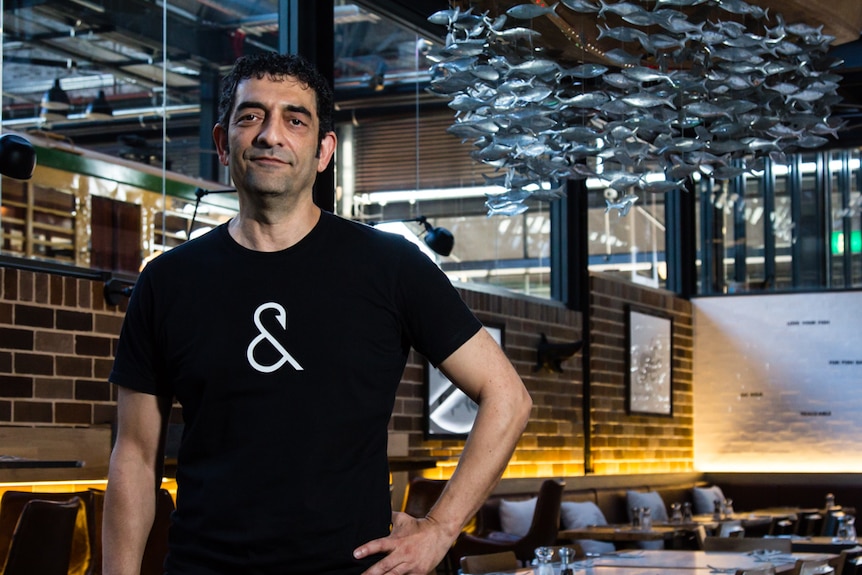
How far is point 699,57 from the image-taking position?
532 cm

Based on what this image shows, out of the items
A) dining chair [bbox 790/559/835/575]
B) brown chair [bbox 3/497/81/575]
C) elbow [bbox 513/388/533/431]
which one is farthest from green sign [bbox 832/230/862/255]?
elbow [bbox 513/388/533/431]

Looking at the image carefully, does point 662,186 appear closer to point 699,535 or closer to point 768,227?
point 699,535

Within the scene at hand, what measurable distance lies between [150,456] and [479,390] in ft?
1.61

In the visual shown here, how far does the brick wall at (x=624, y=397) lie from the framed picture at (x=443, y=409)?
2.35m

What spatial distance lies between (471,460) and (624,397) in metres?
11.0

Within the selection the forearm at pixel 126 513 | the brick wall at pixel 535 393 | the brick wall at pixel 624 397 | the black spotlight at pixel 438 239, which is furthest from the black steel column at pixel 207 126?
the forearm at pixel 126 513

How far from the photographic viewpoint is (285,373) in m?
1.75

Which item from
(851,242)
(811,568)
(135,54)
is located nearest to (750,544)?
(811,568)

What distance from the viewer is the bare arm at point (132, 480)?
1.84 m

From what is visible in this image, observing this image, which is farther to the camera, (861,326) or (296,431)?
(861,326)

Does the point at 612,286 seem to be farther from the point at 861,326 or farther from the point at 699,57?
the point at 699,57

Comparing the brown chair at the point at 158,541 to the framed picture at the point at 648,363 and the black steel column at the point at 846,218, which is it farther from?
the black steel column at the point at 846,218

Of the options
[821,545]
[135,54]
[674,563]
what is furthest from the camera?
[821,545]

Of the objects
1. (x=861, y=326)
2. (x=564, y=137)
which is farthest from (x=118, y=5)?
(x=861, y=326)
